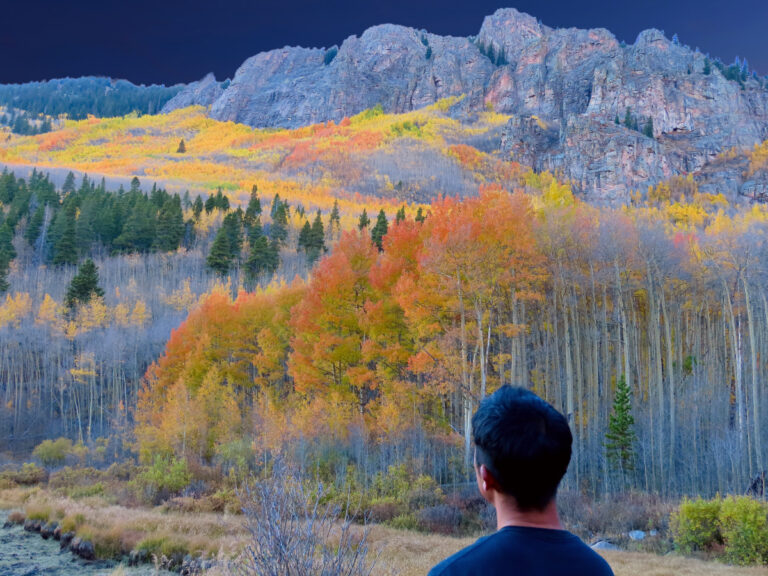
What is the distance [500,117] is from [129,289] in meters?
153

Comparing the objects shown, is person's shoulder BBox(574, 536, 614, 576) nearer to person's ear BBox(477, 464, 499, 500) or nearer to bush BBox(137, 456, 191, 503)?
person's ear BBox(477, 464, 499, 500)

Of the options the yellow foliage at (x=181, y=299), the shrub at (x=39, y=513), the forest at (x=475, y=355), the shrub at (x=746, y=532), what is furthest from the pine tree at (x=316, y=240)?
the shrub at (x=746, y=532)

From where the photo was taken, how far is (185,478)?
24.2 metres

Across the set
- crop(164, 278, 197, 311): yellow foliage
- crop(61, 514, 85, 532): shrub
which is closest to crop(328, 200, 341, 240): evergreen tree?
crop(164, 278, 197, 311): yellow foliage

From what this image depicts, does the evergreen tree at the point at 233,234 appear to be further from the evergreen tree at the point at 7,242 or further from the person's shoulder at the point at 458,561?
the person's shoulder at the point at 458,561

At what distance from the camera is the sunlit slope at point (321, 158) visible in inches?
5182

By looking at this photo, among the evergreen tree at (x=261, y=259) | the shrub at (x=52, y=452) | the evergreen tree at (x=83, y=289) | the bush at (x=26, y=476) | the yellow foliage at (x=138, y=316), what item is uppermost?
the evergreen tree at (x=261, y=259)

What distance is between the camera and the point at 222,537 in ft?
52.0

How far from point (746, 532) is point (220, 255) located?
60001 mm

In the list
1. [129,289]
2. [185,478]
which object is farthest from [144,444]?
[129,289]

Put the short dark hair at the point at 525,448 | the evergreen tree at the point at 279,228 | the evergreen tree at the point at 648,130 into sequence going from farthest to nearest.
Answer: the evergreen tree at the point at 648,130, the evergreen tree at the point at 279,228, the short dark hair at the point at 525,448

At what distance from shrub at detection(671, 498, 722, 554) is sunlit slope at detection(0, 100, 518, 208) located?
98.9 m

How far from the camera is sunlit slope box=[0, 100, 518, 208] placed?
131625mm

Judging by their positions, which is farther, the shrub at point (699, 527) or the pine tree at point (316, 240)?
the pine tree at point (316, 240)
